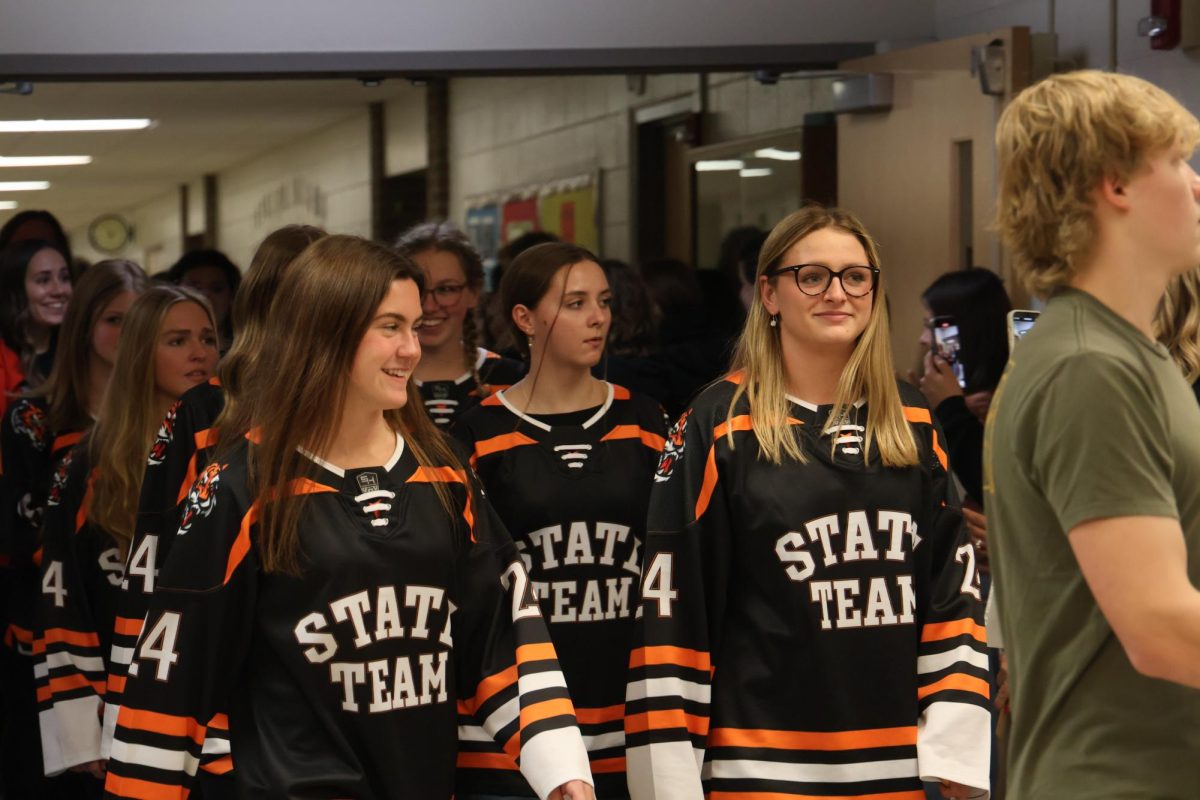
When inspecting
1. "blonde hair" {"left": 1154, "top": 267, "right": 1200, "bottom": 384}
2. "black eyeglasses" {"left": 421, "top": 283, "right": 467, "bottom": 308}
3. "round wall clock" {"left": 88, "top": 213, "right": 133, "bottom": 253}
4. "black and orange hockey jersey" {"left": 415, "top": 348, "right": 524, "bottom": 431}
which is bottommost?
"black and orange hockey jersey" {"left": 415, "top": 348, "right": 524, "bottom": 431}

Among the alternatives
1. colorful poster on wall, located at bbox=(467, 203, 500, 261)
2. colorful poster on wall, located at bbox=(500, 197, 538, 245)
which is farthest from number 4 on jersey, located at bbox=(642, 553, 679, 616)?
colorful poster on wall, located at bbox=(467, 203, 500, 261)

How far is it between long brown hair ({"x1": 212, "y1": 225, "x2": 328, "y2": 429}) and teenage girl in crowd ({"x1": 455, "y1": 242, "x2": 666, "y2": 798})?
50 cm

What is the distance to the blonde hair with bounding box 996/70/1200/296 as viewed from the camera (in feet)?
5.33

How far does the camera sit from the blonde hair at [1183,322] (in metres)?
2.73

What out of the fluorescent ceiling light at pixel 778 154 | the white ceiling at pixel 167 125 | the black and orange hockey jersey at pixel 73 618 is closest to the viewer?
the black and orange hockey jersey at pixel 73 618

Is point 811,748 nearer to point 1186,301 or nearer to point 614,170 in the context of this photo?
point 1186,301

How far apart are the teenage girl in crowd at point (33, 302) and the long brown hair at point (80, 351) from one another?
3.12ft

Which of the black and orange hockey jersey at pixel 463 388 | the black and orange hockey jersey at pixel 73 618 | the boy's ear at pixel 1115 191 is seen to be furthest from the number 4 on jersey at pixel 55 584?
the boy's ear at pixel 1115 191

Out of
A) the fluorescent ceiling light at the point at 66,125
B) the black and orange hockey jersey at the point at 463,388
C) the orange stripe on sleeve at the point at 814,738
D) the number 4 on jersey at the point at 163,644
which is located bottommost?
the orange stripe on sleeve at the point at 814,738

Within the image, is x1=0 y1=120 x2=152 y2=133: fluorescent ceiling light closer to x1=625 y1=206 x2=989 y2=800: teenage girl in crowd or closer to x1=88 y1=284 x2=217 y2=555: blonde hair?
x1=88 y1=284 x2=217 y2=555: blonde hair

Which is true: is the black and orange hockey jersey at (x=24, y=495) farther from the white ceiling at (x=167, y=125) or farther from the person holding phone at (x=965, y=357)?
the white ceiling at (x=167, y=125)

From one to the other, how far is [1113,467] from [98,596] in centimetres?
276

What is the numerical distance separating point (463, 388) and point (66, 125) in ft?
27.4

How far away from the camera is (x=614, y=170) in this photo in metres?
8.59
